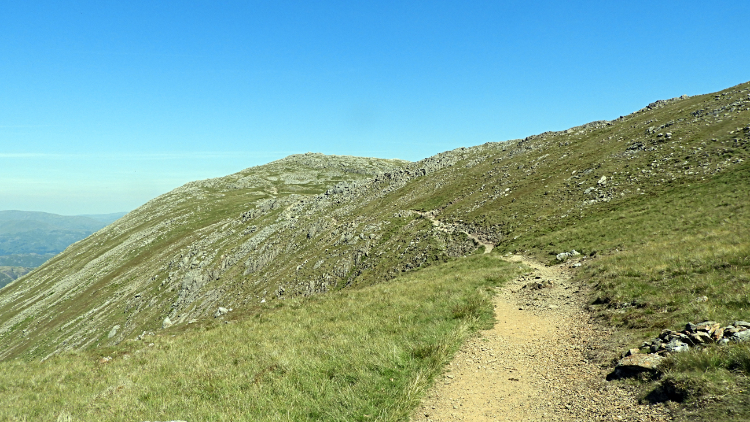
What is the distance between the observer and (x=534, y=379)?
9.61 metres

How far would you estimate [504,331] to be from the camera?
534 inches

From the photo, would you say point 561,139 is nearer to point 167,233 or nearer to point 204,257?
point 204,257

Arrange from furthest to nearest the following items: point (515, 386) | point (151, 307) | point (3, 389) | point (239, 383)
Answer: point (151, 307) → point (3, 389) → point (239, 383) → point (515, 386)

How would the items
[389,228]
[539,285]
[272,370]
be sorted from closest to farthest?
[272,370]
[539,285]
[389,228]

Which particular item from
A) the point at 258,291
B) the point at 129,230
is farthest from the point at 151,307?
the point at 129,230

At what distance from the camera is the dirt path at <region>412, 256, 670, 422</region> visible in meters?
7.80

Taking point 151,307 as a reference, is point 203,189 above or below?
above

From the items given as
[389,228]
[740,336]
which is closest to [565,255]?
[740,336]

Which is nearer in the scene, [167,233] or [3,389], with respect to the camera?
[3,389]

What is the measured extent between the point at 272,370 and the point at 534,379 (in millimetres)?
8281

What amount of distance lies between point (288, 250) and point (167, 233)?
72.5 meters

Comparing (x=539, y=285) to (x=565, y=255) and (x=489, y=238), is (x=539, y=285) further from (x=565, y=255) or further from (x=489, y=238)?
(x=489, y=238)

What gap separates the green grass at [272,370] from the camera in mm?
8930

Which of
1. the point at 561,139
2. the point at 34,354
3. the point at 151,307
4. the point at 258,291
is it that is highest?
the point at 561,139
